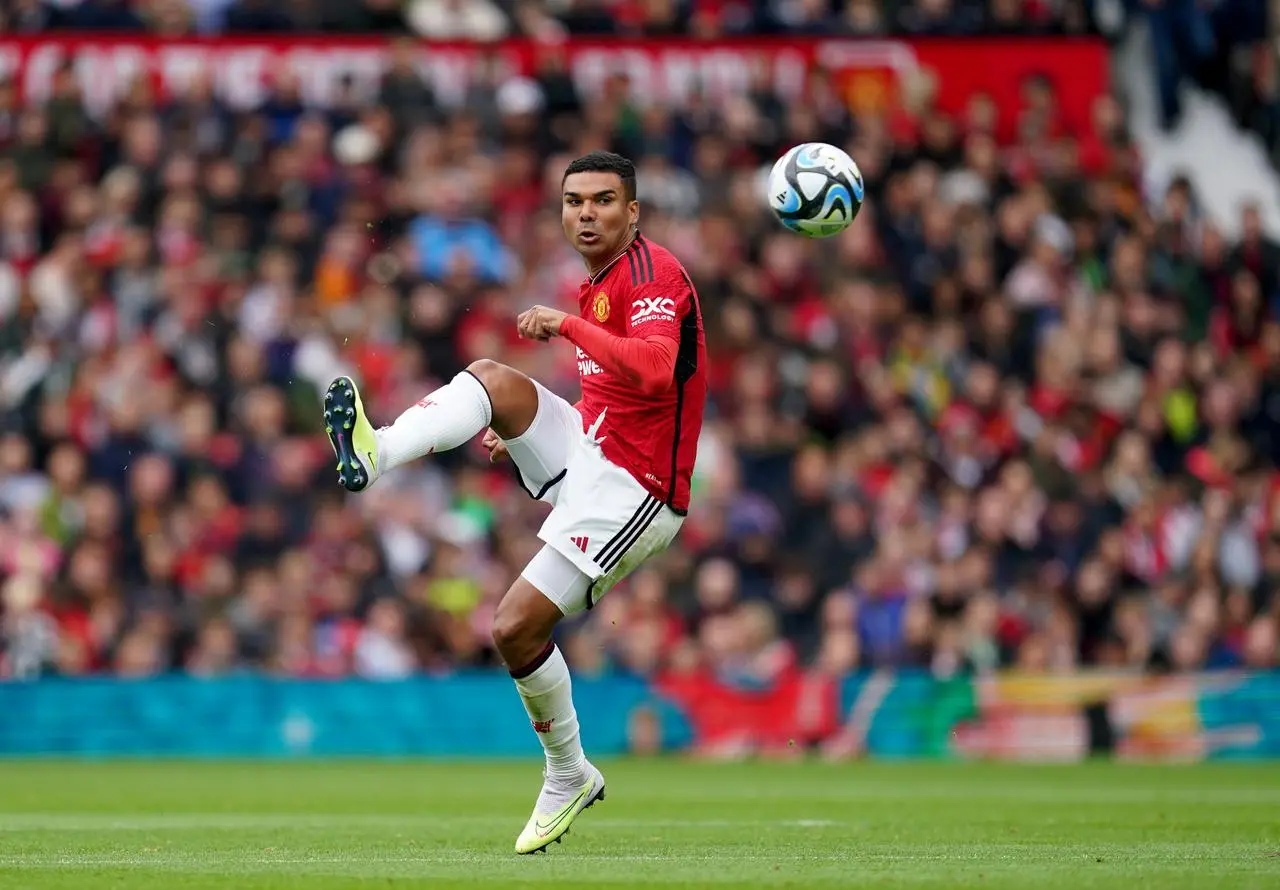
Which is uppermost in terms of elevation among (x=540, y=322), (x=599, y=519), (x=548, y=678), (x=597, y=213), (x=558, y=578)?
(x=597, y=213)

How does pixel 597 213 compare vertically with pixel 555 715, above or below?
above

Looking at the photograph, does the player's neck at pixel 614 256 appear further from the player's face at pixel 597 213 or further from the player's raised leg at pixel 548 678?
the player's raised leg at pixel 548 678

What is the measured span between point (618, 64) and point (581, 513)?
14458 mm

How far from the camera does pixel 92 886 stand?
7781 mm

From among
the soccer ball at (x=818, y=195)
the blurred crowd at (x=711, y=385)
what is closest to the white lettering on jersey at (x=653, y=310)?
the soccer ball at (x=818, y=195)

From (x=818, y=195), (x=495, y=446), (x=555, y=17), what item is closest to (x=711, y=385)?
(x=555, y=17)

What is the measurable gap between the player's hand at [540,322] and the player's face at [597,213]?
0.66m

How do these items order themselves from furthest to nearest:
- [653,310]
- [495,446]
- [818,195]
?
[818,195], [495,446], [653,310]

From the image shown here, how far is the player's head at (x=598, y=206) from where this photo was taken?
939cm

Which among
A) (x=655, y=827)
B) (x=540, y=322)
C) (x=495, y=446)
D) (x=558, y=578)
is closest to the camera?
(x=540, y=322)

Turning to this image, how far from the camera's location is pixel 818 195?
10.1 meters

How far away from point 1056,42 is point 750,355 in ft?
21.0

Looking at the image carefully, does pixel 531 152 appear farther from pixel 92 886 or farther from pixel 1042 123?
pixel 92 886

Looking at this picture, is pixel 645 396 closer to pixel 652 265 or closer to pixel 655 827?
pixel 652 265
